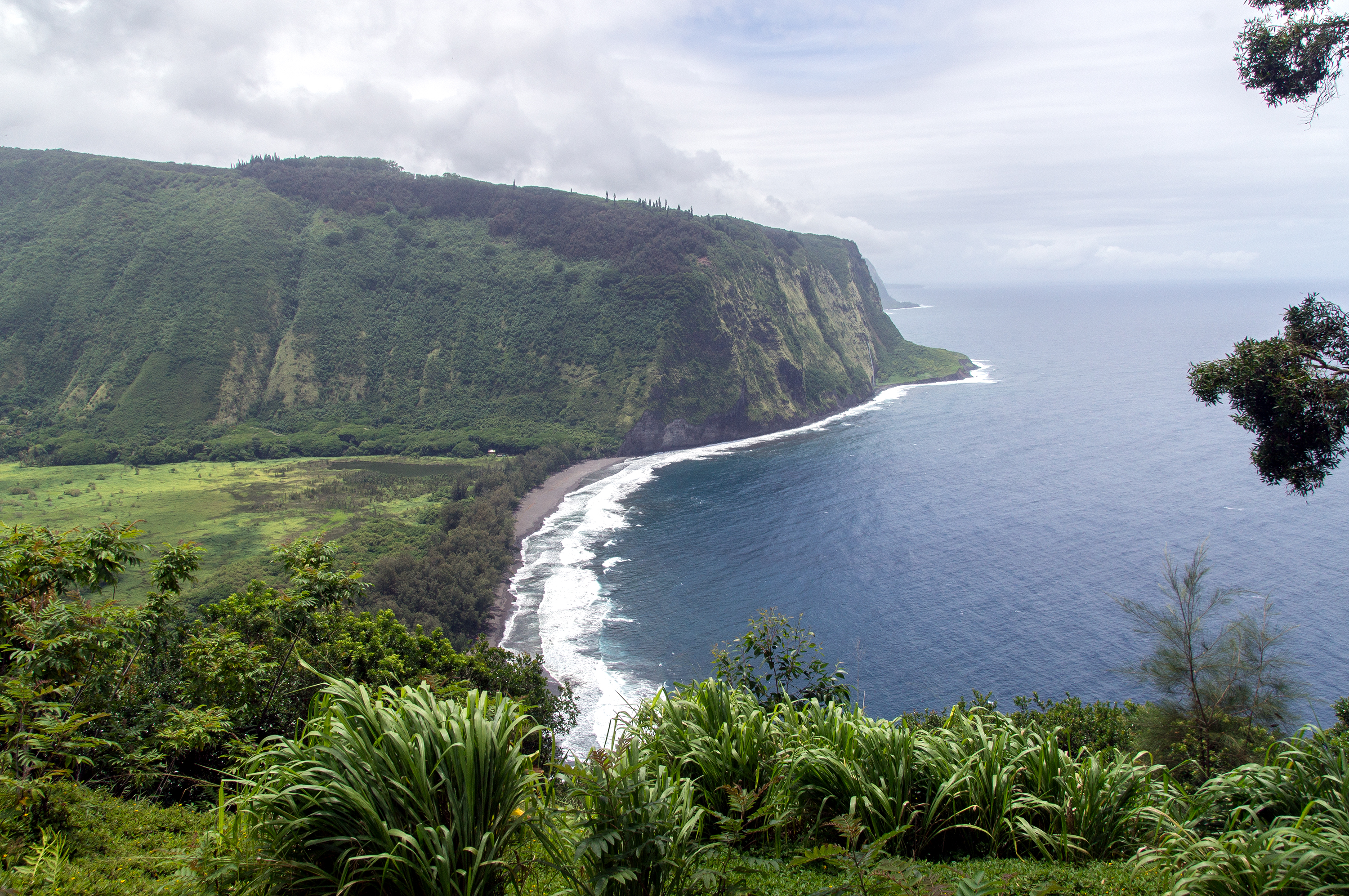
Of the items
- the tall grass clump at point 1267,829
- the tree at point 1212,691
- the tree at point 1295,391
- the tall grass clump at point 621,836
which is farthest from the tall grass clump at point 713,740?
Result: the tree at point 1212,691

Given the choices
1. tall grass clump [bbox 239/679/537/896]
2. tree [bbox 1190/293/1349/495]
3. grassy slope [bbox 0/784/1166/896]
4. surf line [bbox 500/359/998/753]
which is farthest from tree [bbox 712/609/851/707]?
surf line [bbox 500/359/998/753]

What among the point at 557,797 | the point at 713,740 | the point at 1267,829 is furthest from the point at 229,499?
the point at 1267,829

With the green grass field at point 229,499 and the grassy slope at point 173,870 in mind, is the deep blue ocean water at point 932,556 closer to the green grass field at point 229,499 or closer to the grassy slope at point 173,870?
the grassy slope at point 173,870

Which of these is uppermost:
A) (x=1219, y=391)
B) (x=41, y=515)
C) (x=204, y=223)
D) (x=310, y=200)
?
(x=310, y=200)

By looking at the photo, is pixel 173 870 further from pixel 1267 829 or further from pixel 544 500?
pixel 544 500

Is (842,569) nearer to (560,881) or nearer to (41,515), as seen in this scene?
(560,881)

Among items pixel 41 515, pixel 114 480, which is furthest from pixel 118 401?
pixel 41 515
